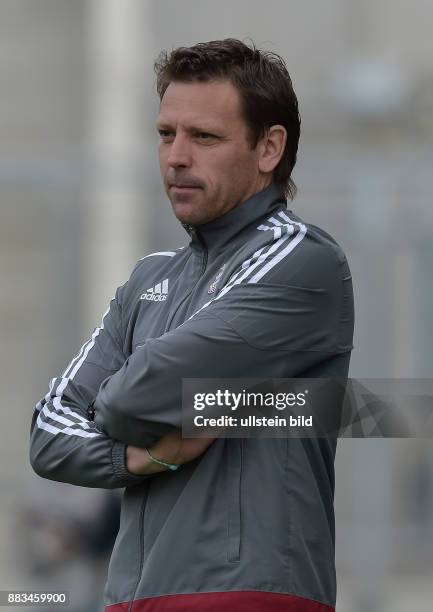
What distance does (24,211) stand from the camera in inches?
190

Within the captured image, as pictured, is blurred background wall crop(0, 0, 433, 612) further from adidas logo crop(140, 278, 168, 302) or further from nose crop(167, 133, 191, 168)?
nose crop(167, 133, 191, 168)

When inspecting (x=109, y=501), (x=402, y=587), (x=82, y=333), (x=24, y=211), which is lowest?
(x=402, y=587)

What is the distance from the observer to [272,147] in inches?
92.7

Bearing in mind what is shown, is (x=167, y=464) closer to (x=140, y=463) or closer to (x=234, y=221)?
(x=140, y=463)

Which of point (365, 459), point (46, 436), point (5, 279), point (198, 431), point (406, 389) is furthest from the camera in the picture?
point (5, 279)

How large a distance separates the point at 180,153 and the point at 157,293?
0.31 metres

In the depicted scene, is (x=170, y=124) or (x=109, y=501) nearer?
(x=170, y=124)

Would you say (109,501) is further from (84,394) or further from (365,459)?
(84,394)

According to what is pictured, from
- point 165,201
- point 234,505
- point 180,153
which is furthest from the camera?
point 165,201

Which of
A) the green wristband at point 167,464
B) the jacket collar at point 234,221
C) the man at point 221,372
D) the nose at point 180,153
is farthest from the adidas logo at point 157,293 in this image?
the green wristband at point 167,464

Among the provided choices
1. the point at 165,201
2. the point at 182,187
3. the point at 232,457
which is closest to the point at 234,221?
the point at 182,187

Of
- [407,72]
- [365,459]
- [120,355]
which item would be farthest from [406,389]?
[407,72]

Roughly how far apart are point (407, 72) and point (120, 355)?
287cm

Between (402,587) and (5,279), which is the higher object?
(5,279)
